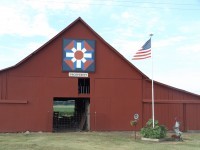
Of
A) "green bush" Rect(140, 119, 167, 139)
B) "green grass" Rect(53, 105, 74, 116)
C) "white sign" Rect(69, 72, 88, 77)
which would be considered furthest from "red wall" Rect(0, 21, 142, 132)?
"green grass" Rect(53, 105, 74, 116)

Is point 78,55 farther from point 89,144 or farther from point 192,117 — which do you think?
point 192,117

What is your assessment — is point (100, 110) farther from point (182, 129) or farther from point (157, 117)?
point (182, 129)

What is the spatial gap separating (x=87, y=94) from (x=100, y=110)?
4.73ft

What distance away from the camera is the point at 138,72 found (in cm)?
2828

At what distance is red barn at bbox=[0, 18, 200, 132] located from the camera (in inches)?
1024

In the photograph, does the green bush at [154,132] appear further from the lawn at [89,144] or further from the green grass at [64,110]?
the green grass at [64,110]

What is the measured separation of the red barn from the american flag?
3718 millimetres

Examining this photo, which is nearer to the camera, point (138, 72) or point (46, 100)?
point (46, 100)

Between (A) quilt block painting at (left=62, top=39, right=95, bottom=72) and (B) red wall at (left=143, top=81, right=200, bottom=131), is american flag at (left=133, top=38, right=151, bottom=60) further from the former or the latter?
(B) red wall at (left=143, top=81, right=200, bottom=131)

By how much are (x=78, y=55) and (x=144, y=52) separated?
5.26 meters

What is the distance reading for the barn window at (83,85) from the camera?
27561 millimetres

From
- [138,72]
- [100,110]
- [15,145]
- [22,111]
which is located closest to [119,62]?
[138,72]

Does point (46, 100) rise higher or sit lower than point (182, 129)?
higher

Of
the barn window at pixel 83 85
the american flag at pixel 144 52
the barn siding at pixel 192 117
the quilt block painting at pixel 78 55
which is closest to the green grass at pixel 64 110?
the barn window at pixel 83 85
